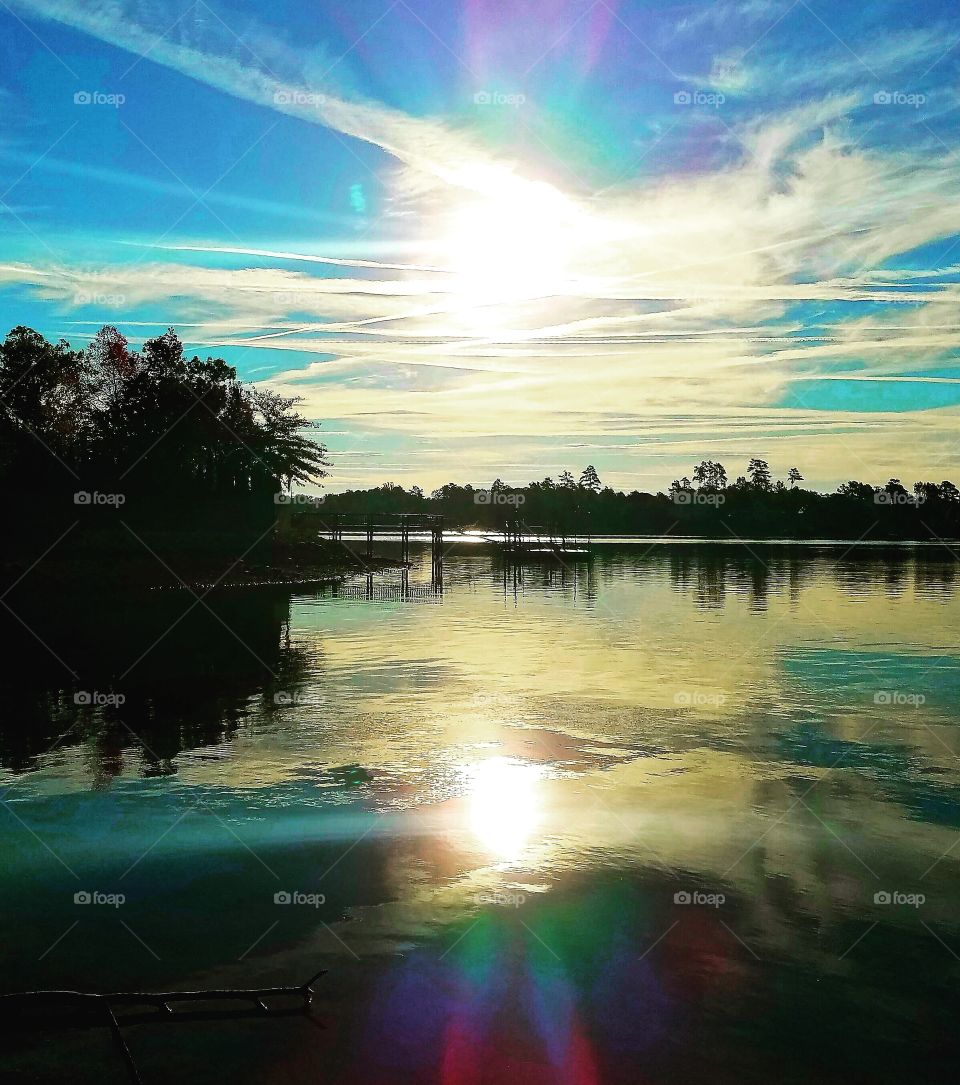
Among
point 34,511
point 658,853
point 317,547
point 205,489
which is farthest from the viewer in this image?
point 317,547

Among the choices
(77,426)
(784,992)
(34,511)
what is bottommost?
(784,992)

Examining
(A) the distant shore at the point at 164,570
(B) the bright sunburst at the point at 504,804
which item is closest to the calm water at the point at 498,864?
(B) the bright sunburst at the point at 504,804

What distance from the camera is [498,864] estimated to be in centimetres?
1089

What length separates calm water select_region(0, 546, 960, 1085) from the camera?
24.1ft

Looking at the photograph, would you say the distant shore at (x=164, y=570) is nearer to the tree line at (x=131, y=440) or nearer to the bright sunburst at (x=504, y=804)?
the tree line at (x=131, y=440)

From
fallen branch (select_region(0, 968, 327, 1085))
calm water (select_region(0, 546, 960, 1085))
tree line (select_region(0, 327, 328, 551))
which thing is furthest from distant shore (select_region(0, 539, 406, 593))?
fallen branch (select_region(0, 968, 327, 1085))

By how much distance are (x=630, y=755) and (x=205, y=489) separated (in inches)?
1812

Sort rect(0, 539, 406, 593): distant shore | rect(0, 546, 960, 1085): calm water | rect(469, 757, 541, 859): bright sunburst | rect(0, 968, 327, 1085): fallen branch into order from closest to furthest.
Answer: rect(0, 968, 327, 1085): fallen branch < rect(0, 546, 960, 1085): calm water < rect(469, 757, 541, 859): bright sunburst < rect(0, 539, 406, 593): distant shore

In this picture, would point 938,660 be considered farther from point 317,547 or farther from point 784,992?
point 317,547

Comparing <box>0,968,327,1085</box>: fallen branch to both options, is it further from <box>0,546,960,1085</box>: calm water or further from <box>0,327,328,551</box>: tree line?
<box>0,327,328,551</box>: tree line

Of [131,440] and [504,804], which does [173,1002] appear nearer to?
Answer: [504,804]

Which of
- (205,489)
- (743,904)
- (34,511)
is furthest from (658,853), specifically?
(205,489)

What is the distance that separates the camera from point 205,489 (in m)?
57.8

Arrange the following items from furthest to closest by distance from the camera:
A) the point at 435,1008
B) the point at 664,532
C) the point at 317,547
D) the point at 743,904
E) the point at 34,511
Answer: the point at 664,532
the point at 317,547
the point at 34,511
the point at 743,904
the point at 435,1008
